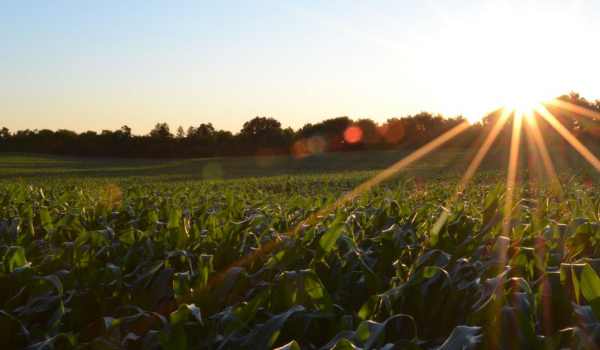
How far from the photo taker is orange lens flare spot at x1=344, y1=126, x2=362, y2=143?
7477cm

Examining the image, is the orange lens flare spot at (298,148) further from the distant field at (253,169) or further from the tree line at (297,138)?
the distant field at (253,169)

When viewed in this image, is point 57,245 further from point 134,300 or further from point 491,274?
point 491,274

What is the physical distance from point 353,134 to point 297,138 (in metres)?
8.78

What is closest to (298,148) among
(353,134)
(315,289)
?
(353,134)

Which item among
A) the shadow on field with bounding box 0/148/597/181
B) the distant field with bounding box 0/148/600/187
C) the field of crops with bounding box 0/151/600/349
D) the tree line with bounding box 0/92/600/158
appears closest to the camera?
the field of crops with bounding box 0/151/600/349

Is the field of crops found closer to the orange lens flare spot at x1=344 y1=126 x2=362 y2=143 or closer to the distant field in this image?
the distant field

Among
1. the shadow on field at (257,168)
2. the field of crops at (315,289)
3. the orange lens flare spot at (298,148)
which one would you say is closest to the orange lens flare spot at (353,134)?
the orange lens flare spot at (298,148)

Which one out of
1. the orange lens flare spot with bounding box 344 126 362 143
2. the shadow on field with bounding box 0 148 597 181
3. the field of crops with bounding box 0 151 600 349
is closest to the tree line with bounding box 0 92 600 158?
the orange lens flare spot with bounding box 344 126 362 143

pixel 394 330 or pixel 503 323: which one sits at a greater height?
pixel 503 323

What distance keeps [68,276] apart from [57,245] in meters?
0.87

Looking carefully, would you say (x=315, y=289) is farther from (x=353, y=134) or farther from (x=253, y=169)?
(x=353, y=134)

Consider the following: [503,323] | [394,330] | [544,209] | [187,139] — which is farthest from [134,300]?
[187,139]

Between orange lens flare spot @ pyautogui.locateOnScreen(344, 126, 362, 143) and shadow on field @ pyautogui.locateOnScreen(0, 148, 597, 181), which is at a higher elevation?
orange lens flare spot @ pyautogui.locateOnScreen(344, 126, 362, 143)

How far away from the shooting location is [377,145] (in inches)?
2763
